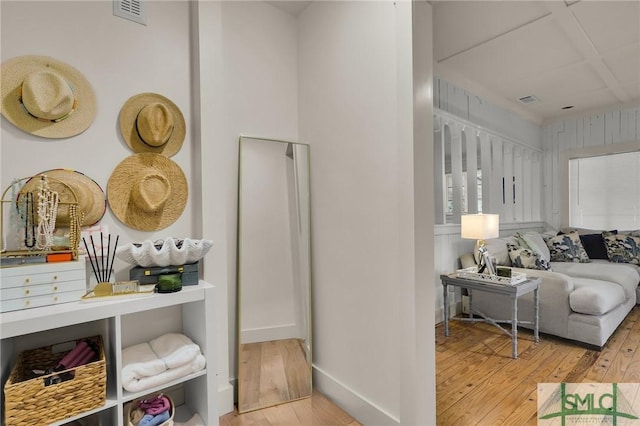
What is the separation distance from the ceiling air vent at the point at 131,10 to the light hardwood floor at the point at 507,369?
9.11ft

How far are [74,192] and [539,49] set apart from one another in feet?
12.5

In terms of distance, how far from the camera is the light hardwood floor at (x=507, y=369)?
1989mm

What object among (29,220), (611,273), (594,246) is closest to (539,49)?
(611,273)

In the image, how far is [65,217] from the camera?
150 cm

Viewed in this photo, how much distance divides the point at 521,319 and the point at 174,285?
3248 millimetres

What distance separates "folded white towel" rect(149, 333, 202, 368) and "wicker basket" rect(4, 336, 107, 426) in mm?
249

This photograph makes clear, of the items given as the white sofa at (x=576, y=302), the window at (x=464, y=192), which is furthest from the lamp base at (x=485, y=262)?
the window at (x=464, y=192)

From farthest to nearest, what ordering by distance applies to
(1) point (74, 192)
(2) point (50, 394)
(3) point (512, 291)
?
(3) point (512, 291), (1) point (74, 192), (2) point (50, 394)

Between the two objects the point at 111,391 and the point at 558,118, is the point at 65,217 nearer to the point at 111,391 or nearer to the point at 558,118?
the point at 111,391

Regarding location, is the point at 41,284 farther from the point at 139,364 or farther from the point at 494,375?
the point at 494,375

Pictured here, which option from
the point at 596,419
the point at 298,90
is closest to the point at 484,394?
the point at 596,419

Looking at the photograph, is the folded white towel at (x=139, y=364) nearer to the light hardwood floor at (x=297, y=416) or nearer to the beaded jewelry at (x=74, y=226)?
the beaded jewelry at (x=74, y=226)

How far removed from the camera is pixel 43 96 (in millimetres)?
1449

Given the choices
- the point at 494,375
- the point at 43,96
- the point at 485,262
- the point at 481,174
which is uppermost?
the point at 43,96
